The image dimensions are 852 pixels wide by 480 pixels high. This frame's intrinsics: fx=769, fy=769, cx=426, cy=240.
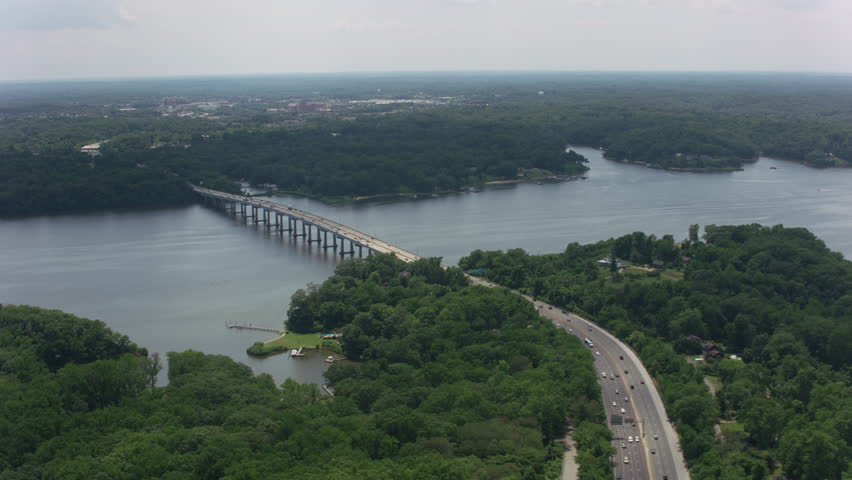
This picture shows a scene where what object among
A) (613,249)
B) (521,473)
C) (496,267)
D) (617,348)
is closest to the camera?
(521,473)

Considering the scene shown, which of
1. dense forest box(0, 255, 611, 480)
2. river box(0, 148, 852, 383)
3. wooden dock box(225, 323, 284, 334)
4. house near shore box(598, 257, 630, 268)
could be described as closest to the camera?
dense forest box(0, 255, 611, 480)

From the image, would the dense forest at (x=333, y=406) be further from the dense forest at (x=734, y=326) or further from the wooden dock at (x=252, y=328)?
the wooden dock at (x=252, y=328)

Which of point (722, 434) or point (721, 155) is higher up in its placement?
point (721, 155)

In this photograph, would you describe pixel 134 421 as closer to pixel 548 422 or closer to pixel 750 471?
pixel 548 422

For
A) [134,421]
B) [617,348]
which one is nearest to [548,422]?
[617,348]

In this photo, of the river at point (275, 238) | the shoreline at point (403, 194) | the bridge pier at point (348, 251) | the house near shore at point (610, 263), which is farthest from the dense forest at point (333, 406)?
the shoreline at point (403, 194)

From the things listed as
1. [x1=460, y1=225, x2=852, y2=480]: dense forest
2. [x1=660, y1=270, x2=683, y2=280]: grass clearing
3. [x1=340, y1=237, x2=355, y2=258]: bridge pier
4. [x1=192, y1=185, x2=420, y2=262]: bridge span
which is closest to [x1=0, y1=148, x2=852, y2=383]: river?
[x1=340, y1=237, x2=355, y2=258]: bridge pier

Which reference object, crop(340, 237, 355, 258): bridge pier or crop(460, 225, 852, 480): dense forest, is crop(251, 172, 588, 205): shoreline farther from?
crop(460, 225, 852, 480): dense forest
